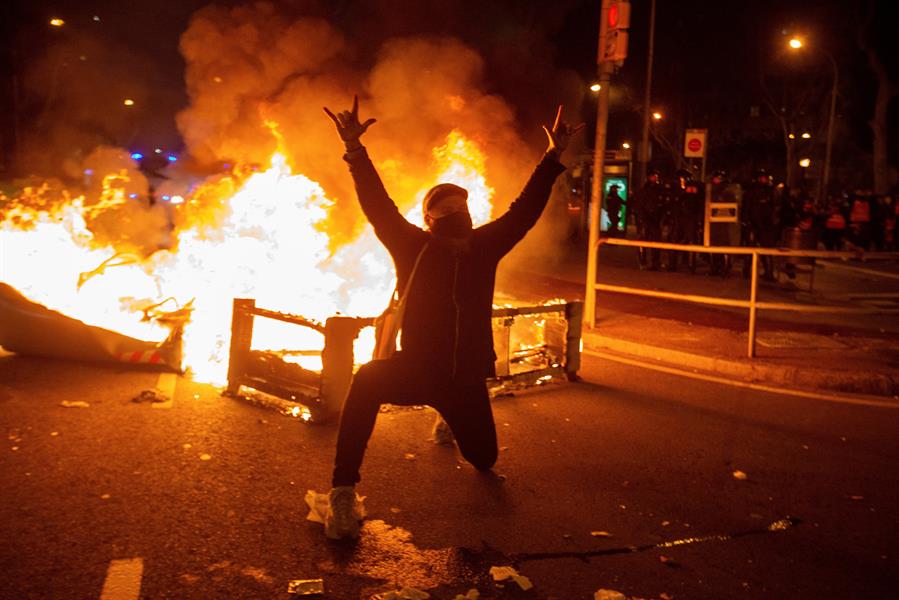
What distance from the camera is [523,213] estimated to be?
4.38 metres

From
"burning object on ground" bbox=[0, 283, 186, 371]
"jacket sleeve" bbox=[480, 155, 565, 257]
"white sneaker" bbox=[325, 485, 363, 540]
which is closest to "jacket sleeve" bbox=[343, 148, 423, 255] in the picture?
"jacket sleeve" bbox=[480, 155, 565, 257]

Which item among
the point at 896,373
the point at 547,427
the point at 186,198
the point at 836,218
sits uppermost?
the point at 836,218

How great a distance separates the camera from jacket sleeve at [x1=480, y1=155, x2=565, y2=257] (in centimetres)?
427

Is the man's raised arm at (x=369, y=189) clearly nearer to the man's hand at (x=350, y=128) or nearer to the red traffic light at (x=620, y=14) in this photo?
the man's hand at (x=350, y=128)

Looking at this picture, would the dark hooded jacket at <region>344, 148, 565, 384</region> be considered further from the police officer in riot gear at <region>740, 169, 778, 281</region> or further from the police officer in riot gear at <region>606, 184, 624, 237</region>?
the police officer in riot gear at <region>606, 184, 624, 237</region>

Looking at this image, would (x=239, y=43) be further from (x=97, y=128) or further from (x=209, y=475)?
(x=97, y=128)

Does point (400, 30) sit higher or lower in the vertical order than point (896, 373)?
higher

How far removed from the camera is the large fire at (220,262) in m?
7.46

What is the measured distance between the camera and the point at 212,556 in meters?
3.56

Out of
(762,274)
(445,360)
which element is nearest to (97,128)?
(762,274)

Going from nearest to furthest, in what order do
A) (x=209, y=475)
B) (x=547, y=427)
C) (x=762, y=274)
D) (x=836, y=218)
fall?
(x=209, y=475), (x=547, y=427), (x=762, y=274), (x=836, y=218)

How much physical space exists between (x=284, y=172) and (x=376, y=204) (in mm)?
5226

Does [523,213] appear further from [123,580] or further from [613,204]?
[613,204]

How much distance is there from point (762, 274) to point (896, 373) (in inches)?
342
